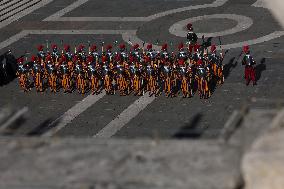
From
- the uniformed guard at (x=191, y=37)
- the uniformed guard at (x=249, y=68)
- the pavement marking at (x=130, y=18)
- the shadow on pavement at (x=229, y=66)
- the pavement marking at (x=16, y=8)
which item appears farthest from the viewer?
the pavement marking at (x=16, y=8)

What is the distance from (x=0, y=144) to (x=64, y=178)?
256 centimetres

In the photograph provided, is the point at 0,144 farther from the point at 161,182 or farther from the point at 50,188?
the point at 161,182

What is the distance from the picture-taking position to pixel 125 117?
24016mm

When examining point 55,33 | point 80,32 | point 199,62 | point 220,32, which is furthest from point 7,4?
point 199,62

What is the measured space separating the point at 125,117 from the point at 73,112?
2392 mm

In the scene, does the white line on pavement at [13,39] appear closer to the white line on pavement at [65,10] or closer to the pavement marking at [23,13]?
the pavement marking at [23,13]

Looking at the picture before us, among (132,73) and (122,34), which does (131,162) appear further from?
(122,34)

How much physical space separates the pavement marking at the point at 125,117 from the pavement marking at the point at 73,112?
179cm

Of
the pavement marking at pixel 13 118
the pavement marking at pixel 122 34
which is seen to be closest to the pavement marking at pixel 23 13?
the pavement marking at pixel 122 34

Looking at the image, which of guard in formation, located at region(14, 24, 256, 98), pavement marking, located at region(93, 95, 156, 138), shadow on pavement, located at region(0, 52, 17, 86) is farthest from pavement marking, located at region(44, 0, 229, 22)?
pavement marking, located at region(93, 95, 156, 138)

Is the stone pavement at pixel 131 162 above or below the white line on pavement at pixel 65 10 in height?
above

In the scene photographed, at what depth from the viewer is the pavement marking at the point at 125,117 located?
2279cm

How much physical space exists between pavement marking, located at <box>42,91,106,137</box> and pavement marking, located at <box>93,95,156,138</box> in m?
1.79

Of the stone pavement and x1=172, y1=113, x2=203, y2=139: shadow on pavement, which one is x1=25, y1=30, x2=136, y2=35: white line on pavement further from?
the stone pavement
